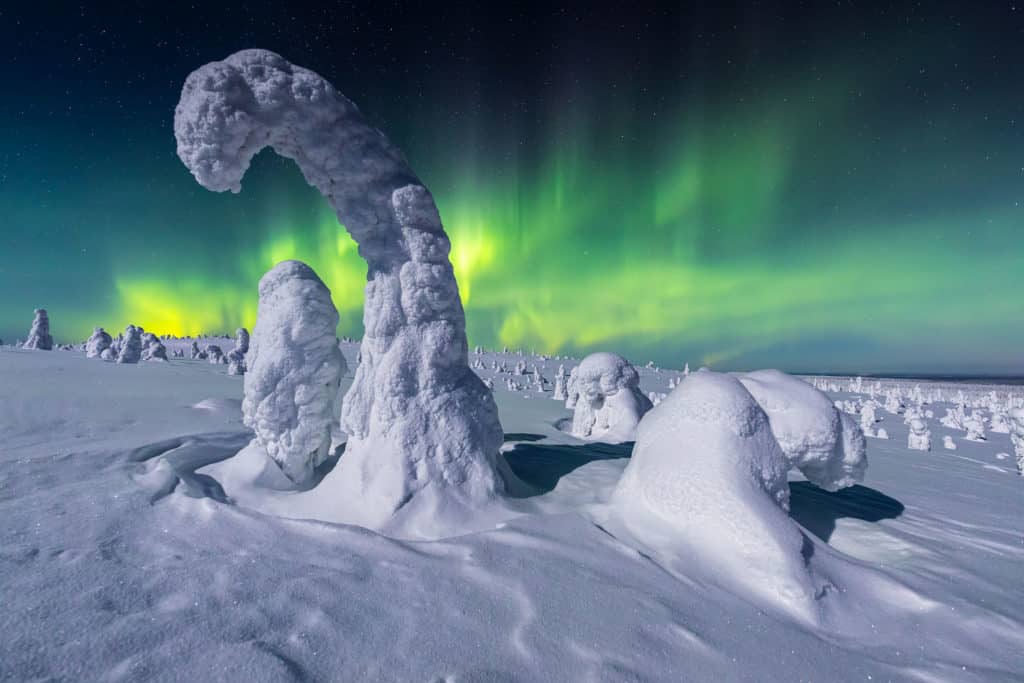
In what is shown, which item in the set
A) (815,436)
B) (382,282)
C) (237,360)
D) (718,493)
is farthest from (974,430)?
(237,360)

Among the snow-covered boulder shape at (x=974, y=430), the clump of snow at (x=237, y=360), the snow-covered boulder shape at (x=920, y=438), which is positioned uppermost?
the clump of snow at (x=237, y=360)

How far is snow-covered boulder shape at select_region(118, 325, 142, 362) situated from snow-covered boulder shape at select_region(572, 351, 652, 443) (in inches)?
1344

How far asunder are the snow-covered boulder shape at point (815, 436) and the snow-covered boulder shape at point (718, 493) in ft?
1.05

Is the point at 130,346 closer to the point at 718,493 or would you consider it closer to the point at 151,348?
the point at 151,348

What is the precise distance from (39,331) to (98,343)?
6756 mm

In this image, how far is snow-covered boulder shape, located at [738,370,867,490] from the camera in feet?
19.4

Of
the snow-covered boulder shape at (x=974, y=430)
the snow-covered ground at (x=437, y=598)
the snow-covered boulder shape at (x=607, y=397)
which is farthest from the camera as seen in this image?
the snow-covered boulder shape at (x=974, y=430)

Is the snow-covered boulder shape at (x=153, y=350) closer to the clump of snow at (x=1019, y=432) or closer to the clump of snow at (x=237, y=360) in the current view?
the clump of snow at (x=237, y=360)

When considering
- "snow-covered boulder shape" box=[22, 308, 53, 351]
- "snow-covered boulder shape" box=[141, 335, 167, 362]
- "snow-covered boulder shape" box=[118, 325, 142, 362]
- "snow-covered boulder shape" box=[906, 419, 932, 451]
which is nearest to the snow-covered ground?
"snow-covered boulder shape" box=[906, 419, 932, 451]

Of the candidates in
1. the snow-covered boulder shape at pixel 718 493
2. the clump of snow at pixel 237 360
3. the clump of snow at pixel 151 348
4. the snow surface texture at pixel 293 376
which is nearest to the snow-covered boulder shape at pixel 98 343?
the clump of snow at pixel 151 348

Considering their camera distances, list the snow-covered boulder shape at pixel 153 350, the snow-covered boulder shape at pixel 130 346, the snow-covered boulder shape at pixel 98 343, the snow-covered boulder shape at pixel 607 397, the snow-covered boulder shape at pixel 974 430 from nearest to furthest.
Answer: the snow-covered boulder shape at pixel 607 397, the snow-covered boulder shape at pixel 974 430, the snow-covered boulder shape at pixel 130 346, the snow-covered boulder shape at pixel 98 343, the snow-covered boulder shape at pixel 153 350

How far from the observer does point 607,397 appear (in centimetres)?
1655

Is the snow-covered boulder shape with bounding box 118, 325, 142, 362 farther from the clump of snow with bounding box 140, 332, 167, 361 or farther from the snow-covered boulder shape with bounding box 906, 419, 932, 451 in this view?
the snow-covered boulder shape with bounding box 906, 419, 932, 451

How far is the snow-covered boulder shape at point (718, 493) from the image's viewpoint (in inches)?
178
